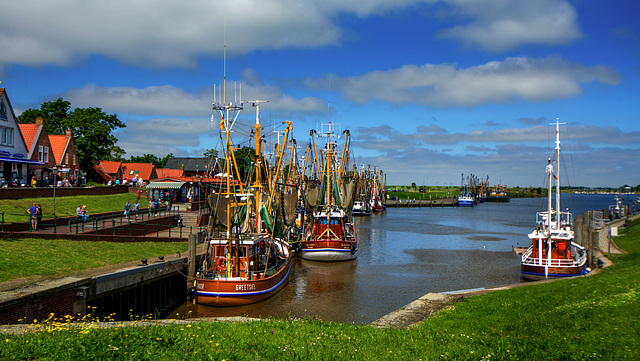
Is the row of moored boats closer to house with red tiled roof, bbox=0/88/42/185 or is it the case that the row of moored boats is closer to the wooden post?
the wooden post

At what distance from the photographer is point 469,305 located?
18.2 meters

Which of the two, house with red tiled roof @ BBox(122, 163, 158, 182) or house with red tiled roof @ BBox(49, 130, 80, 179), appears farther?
house with red tiled roof @ BBox(122, 163, 158, 182)

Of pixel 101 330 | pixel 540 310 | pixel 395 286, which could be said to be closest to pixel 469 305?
pixel 540 310

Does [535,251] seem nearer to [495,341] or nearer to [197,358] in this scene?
[495,341]

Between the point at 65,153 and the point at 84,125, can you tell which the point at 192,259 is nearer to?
the point at 65,153

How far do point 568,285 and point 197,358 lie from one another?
17503 mm

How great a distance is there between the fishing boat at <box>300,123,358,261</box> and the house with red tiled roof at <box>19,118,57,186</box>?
29.1 metres

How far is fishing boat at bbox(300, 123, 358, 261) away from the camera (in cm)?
4303

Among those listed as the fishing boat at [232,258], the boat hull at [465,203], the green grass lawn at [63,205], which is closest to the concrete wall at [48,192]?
the green grass lawn at [63,205]

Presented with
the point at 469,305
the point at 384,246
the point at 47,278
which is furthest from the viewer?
the point at 384,246

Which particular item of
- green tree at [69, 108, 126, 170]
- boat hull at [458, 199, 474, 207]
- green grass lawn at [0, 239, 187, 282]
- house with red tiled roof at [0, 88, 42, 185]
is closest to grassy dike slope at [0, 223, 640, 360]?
green grass lawn at [0, 239, 187, 282]

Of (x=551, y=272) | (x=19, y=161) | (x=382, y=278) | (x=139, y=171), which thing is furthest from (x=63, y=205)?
(x=139, y=171)

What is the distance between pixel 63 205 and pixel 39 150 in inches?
672

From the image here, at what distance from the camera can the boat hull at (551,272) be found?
31812 millimetres
